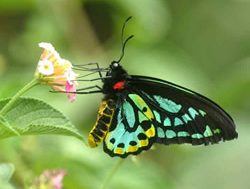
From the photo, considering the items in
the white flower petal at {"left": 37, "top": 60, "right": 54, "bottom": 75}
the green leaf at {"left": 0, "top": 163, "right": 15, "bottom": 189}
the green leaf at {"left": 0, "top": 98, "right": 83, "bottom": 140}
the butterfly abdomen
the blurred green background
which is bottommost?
the green leaf at {"left": 0, "top": 163, "right": 15, "bottom": 189}

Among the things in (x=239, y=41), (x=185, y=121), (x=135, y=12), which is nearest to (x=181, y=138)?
(x=185, y=121)

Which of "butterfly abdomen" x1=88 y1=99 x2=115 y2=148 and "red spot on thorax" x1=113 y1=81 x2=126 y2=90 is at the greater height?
"red spot on thorax" x1=113 y1=81 x2=126 y2=90

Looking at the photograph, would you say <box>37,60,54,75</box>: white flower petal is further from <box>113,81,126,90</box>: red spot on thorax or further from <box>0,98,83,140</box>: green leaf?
<box>113,81,126,90</box>: red spot on thorax

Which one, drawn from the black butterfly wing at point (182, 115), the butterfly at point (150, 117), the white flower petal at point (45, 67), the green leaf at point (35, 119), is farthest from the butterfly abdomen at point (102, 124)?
the green leaf at point (35, 119)

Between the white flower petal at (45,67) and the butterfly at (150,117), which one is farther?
the butterfly at (150,117)

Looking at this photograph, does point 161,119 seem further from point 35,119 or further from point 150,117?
point 35,119

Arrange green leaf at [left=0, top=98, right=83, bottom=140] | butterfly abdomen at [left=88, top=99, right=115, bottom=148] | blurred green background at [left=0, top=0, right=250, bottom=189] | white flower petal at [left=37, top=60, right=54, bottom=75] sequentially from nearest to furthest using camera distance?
green leaf at [left=0, top=98, right=83, bottom=140] → white flower petal at [left=37, top=60, right=54, bottom=75] → butterfly abdomen at [left=88, top=99, right=115, bottom=148] → blurred green background at [left=0, top=0, right=250, bottom=189]

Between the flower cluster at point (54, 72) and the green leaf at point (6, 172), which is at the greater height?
the flower cluster at point (54, 72)

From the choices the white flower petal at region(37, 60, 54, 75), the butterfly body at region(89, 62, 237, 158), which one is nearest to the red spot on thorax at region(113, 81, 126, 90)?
the butterfly body at region(89, 62, 237, 158)

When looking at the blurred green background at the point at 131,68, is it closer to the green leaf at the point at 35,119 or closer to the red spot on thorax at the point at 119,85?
the red spot on thorax at the point at 119,85

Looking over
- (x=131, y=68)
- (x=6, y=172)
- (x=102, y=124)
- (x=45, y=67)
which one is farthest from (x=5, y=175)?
(x=131, y=68)
